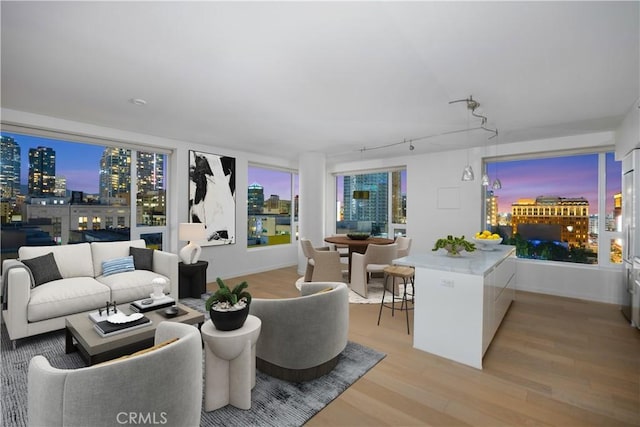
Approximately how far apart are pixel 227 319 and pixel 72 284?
8.38ft

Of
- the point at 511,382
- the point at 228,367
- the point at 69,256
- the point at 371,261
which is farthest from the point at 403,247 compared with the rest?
the point at 69,256

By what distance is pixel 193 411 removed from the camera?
4.76ft

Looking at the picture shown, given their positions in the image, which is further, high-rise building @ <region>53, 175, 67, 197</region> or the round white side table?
high-rise building @ <region>53, 175, 67, 197</region>

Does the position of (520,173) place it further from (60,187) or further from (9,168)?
(9,168)

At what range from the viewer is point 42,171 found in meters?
4.12

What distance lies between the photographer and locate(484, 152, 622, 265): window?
464cm

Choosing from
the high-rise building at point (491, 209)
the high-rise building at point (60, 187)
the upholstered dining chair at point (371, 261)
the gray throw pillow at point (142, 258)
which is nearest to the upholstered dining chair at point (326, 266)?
the upholstered dining chair at point (371, 261)

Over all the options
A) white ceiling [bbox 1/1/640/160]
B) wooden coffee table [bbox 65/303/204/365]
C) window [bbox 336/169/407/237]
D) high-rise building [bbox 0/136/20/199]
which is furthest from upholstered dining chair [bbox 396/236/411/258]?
high-rise building [bbox 0/136/20/199]

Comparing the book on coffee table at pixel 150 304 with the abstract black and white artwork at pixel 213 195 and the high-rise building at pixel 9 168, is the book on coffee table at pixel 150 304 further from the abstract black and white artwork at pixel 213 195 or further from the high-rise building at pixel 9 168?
the high-rise building at pixel 9 168

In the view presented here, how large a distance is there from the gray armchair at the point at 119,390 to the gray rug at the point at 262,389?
0.64m

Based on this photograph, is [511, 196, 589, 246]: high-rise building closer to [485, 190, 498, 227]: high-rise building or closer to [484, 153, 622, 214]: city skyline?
[484, 153, 622, 214]: city skyline

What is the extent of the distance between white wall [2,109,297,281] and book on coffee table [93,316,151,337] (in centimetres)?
279

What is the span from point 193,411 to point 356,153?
554 centimetres

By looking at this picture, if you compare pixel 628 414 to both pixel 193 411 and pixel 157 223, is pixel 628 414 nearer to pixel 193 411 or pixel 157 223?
pixel 193 411
